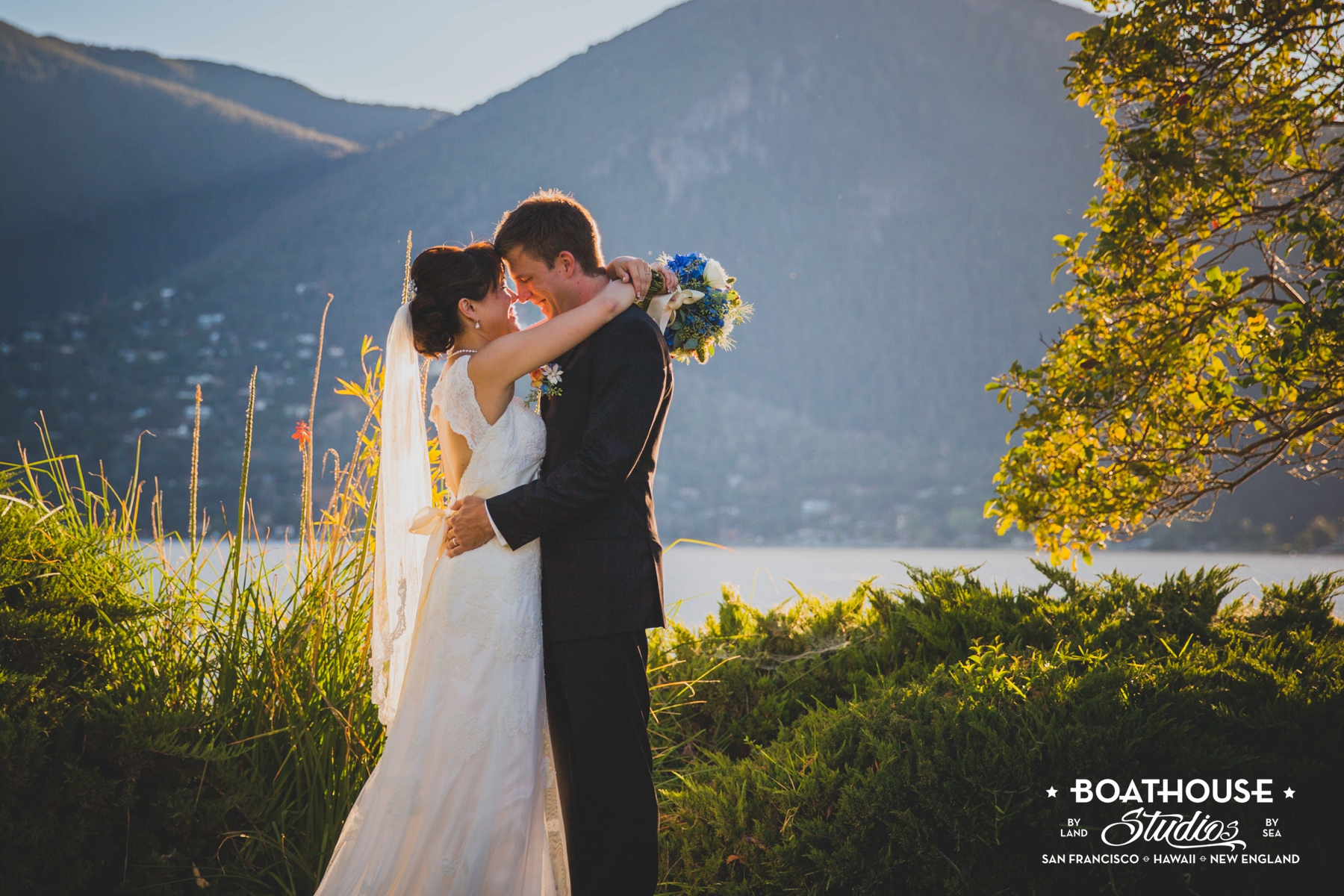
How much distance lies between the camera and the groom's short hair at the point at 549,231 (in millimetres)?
2623

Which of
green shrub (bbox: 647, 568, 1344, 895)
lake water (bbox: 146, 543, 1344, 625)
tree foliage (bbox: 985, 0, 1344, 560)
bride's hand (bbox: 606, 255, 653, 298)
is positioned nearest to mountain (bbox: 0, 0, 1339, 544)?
lake water (bbox: 146, 543, 1344, 625)

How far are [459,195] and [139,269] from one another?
26269 mm

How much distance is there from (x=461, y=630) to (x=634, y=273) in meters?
1.29

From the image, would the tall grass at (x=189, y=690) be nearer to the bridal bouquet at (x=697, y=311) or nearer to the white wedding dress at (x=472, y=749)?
the white wedding dress at (x=472, y=749)

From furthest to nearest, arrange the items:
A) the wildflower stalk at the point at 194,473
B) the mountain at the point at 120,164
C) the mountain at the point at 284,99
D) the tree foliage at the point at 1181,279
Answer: the mountain at the point at 284,99 → the mountain at the point at 120,164 → the tree foliage at the point at 1181,279 → the wildflower stalk at the point at 194,473

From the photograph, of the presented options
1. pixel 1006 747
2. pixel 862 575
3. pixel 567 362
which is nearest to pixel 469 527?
pixel 567 362

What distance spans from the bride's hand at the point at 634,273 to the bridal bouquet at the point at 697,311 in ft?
0.76

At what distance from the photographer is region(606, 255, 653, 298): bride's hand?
2574 mm

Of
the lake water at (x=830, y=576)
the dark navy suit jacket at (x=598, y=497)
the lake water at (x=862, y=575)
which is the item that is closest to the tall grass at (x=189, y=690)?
the lake water at (x=830, y=576)

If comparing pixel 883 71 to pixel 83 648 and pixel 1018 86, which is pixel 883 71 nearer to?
pixel 1018 86

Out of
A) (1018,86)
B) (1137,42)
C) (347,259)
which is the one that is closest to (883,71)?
(1018,86)

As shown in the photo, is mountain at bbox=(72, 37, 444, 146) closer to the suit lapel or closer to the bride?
the bride

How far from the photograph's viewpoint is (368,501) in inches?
129

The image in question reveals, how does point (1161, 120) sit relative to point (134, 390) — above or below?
below
